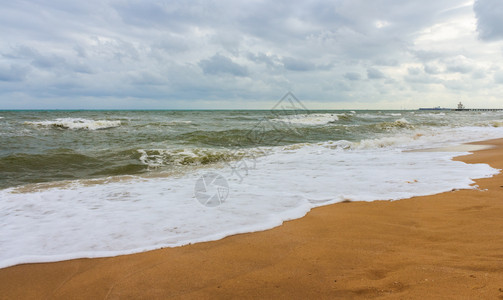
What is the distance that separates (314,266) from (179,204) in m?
2.47

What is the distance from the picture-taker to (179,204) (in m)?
4.19

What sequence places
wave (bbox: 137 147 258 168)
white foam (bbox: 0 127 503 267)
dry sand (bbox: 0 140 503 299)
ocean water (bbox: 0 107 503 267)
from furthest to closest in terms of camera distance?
wave (bbox: 137 147 258 168) → ocean water (bbox: 0 107 503 267) → white foam (bbox: 0 127 503 267) → dry sand (bbox: 0 140 503 299)

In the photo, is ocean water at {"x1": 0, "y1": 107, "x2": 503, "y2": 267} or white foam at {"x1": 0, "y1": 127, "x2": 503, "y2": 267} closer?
white foam at {"x1": 0, "y1": 127, "x2": 503, "y2": 267}

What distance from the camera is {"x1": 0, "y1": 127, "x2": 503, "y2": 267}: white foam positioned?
2.99 m

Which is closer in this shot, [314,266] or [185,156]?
[314,266]

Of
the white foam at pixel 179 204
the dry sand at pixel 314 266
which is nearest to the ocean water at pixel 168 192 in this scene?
the white foam at pixel 179 204

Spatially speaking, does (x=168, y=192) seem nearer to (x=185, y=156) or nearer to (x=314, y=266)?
(x=314, y=266)

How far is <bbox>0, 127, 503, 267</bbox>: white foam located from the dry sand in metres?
0.31

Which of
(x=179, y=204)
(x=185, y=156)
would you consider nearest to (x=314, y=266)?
(x=179, y=204)

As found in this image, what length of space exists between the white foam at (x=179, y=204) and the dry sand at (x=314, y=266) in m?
0.31

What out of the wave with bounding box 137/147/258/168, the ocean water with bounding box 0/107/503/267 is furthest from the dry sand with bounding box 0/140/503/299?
the wave with bounding box 137/147/258/168

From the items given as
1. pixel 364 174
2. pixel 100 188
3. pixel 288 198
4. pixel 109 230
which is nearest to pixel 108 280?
pixel 109 230

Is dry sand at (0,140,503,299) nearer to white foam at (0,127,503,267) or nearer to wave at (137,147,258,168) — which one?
white foam at (0,127,503,267)

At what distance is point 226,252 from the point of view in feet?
8.59
